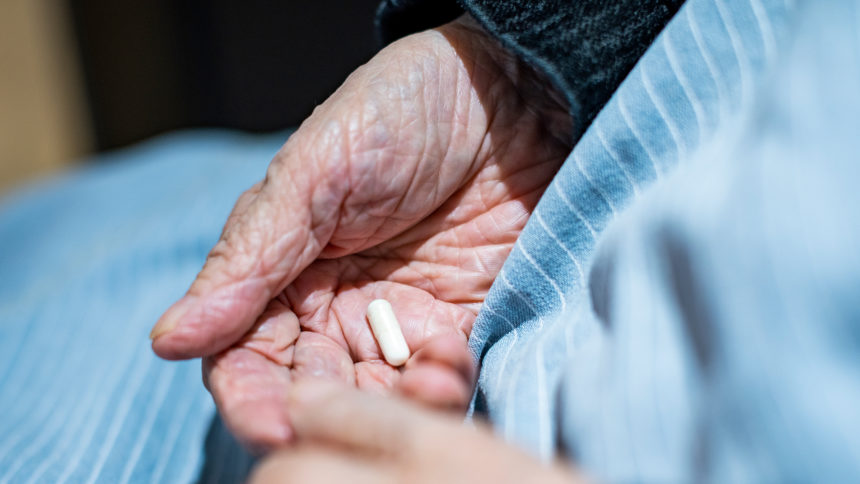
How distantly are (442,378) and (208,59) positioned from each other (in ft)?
5.69

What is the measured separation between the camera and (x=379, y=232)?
0.56 m

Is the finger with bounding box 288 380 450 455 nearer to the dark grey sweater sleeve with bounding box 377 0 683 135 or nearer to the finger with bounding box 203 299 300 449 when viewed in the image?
the finger with bounding box 203 299 300 449

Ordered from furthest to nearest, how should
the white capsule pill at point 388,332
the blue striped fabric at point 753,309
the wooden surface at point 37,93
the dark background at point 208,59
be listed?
1. the wooden surface at point 37,93
2. the dark background at point 208,59
3. the white capsule pill at point 388,332
4. the blue striped fabric at point 753,309

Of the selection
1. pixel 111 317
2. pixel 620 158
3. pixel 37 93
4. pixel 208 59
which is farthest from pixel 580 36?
pixel 37 93

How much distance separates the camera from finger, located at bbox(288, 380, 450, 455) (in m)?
0.30

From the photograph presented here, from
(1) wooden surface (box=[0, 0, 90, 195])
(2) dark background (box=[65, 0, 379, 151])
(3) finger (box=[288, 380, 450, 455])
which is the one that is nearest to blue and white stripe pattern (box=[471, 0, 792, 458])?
(3) finger (box=[288, 380, 450, 455])

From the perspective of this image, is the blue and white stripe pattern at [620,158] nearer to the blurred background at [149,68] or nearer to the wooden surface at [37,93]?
the blurred background at [149,68]

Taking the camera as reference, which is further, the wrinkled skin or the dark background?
the dark background

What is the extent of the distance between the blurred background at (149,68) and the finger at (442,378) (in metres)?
1.36

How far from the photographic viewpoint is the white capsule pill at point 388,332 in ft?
1.65

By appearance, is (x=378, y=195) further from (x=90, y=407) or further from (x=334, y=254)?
(x=90, y=407)

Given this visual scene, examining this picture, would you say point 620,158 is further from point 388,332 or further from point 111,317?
point 111,317

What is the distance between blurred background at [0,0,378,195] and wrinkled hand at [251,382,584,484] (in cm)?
140

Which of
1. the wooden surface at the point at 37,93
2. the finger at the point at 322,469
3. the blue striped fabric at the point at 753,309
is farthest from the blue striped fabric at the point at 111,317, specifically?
the wooden surface at the point at 37,93
